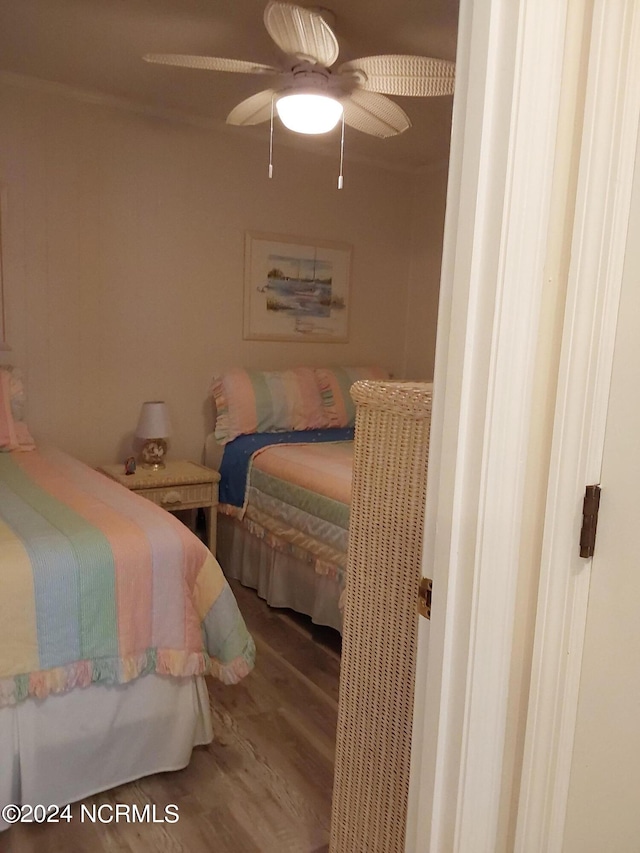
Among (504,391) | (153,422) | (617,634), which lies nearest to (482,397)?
(504,391)

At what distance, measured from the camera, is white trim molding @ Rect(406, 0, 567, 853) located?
2.40 ft

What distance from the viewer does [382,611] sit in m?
1.28

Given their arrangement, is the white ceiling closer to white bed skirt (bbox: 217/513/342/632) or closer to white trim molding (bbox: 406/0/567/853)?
white trim molding (bbox: 406/0/567/853)

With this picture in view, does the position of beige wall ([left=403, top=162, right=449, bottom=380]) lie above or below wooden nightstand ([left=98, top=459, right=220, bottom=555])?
above

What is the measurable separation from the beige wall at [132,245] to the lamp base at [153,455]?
0.76 feet

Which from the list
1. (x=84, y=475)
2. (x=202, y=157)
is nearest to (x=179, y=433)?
(x=84, y=475)

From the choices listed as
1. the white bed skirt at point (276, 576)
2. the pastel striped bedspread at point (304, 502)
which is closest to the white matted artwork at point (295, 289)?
the pastel striped bedspread at point (304, 502)

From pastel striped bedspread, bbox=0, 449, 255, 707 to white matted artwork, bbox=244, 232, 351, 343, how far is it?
2.02m

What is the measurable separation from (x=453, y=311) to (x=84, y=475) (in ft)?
6.69

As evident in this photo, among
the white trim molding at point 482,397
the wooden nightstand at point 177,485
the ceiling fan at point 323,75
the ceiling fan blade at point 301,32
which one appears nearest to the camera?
the white trim molding at point 482,397

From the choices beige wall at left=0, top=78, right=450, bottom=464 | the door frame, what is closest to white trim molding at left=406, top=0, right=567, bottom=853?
the door frame

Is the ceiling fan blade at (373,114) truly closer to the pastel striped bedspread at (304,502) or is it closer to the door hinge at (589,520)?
the pastel striped bedspread at (304,502)

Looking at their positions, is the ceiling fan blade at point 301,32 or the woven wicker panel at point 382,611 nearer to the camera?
the woven wicker panel at point 382,611

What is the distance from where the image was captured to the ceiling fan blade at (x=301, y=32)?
1.84 m
